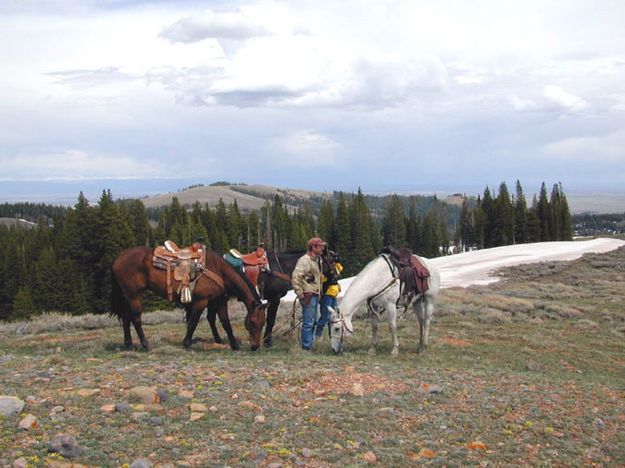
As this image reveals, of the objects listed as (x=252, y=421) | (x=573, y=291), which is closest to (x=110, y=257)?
(x=573, y=291)

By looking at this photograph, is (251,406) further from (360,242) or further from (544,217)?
(544,217)

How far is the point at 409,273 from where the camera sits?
11789 mm

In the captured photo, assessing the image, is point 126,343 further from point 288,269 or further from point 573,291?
point 573,291

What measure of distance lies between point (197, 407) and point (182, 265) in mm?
4280

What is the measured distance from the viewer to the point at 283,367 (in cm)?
903

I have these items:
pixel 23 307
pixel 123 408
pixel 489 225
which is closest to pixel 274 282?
pixel 123 408

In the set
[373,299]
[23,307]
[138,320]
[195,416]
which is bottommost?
[23,307]

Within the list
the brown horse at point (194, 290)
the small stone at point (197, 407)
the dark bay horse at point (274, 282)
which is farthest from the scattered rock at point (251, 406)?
the dark bay horse at point (274, 282)

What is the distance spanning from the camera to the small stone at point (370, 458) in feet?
19.2

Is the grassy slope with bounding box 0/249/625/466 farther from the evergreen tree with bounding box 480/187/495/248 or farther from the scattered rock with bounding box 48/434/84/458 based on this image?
the evergreen tree with bounding box 480/187/495/248

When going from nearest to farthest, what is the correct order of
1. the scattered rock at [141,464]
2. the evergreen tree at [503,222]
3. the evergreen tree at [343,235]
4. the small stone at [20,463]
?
the small stone at [20,463] < the scattered rock at [141,464] < the evergreen tree at [343,235] < the evergreen tree at [503,222]

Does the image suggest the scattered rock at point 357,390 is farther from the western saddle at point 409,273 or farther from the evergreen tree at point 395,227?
the evergreen tree at point 395,227

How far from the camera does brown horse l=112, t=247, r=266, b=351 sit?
1068 centimetres

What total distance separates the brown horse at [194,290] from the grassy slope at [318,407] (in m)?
0.58
